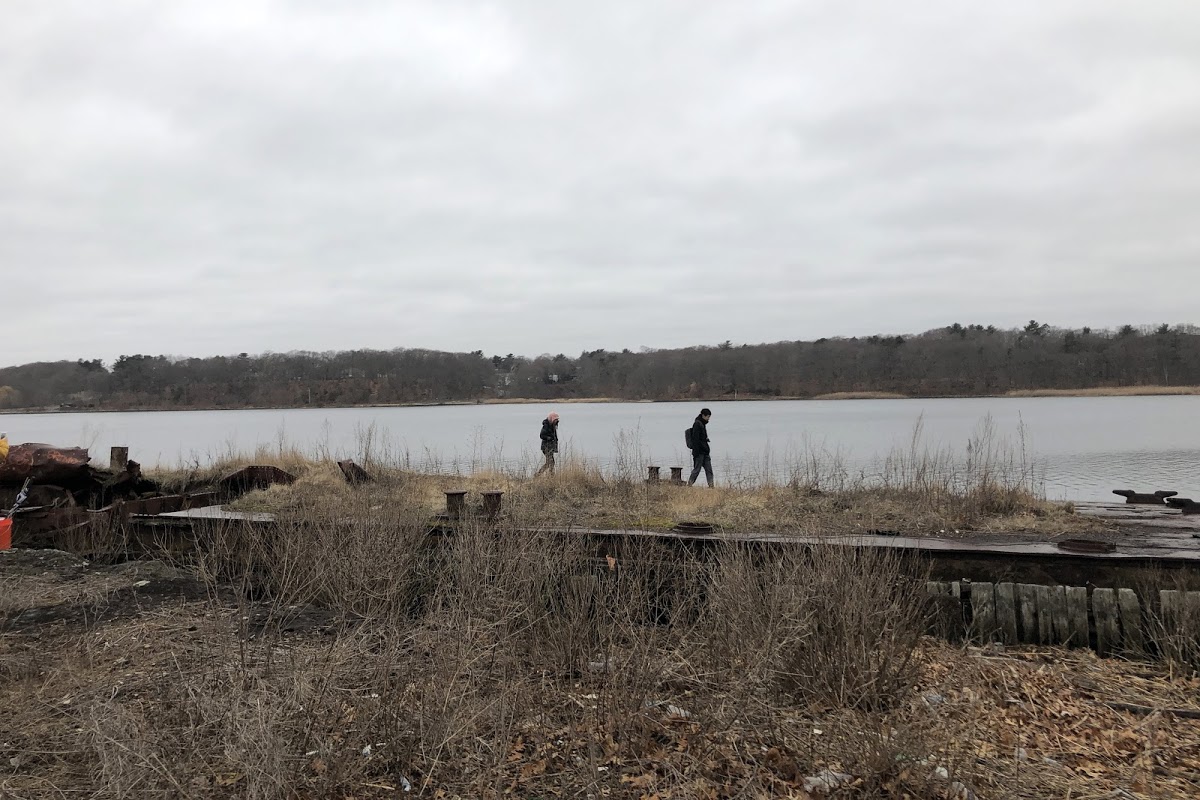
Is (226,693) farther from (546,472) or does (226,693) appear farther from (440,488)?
(546,472)

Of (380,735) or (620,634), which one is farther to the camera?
(620,634)

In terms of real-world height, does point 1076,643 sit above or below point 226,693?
below

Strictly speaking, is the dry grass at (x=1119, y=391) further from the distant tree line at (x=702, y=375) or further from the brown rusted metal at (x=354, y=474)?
the brown rusted metal at (x=354, y=474)

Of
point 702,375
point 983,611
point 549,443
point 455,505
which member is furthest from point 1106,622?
point 702,375

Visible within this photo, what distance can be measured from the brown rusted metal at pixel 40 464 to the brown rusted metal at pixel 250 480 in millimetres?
2105

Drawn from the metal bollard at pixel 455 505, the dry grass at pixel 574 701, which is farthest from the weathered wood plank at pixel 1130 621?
the metal bollard at pixel 455 505

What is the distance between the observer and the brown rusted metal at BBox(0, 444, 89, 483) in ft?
41.4

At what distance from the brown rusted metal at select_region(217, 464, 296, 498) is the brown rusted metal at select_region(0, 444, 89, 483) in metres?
2.10

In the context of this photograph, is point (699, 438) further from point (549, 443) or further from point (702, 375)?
point (702, 375)

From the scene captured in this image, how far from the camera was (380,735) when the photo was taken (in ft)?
16.8

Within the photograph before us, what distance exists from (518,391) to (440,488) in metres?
84.4

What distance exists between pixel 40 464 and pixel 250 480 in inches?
120

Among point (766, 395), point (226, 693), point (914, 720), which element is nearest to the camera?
point (226, 693)

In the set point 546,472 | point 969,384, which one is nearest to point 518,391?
point 969,384
